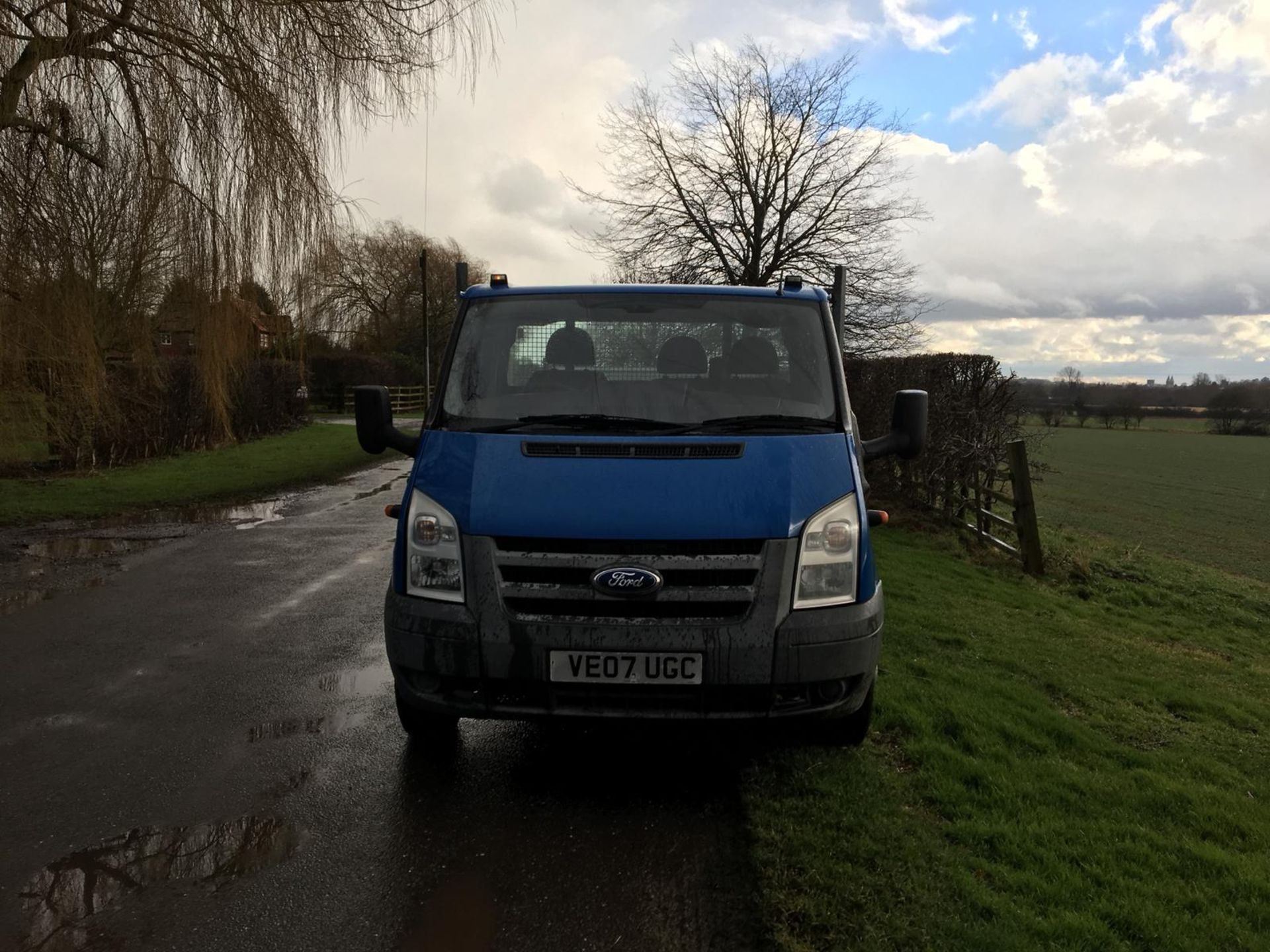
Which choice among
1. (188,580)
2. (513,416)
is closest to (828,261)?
(188,580)

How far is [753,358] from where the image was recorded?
421cm

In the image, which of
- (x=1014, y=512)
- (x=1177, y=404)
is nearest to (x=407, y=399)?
(x=1014, y=512)

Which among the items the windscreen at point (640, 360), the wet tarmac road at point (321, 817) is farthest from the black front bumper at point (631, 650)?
the windscreen at point (640, 360)

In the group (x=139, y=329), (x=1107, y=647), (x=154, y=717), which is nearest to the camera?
(x=154, y=717)

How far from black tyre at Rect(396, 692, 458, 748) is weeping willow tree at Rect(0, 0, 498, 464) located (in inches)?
194

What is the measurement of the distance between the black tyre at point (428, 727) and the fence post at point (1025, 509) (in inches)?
330

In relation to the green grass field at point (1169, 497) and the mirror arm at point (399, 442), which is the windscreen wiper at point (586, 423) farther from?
the green grass field at point (1169, 497)

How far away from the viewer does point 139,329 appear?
850cm

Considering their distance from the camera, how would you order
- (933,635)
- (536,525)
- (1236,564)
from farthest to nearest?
1. (1236,564)
2. (933,635)
3. (536,525)

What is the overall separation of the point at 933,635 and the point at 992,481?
587cm

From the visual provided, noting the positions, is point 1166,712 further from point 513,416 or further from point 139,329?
point 139,329

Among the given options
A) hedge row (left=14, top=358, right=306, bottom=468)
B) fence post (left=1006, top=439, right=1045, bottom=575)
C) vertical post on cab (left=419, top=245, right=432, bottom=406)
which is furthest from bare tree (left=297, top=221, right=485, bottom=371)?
fence post (left=1006, top=439, right=1045, bottom=575)

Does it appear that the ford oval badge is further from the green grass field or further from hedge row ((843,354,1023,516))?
the green grass field

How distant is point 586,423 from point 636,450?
1.16 ft
